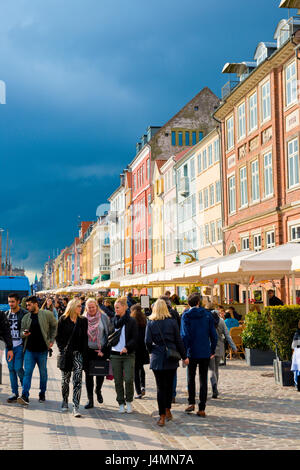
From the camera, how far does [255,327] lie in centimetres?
1672

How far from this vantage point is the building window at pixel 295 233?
89.9 feet

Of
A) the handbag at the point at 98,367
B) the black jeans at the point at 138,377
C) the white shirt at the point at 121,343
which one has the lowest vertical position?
the black jeans at the point at 138,377

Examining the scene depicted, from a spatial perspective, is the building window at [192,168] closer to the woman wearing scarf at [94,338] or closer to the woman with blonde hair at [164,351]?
the woman wearing scarf at [94,338]

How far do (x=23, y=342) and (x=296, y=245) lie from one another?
8.32m

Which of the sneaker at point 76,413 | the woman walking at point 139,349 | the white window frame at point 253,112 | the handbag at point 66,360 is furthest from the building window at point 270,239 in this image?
the sneaker at point 76,413

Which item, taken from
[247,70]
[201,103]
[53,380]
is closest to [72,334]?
[53,380]

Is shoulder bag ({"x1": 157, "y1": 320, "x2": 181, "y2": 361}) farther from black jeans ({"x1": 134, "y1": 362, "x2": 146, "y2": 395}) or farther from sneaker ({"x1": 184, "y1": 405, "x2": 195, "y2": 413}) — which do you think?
black jeans ({"x1": 134, "y1": 362, "x2": 146, "y2": 395})

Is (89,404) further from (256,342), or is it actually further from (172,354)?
(256,342)

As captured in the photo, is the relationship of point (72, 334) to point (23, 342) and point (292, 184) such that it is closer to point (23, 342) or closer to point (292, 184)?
point (23, 342)

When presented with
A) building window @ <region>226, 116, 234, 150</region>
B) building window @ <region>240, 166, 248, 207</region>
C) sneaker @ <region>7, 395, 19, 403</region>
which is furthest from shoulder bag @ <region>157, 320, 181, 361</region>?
building window @ <region>226, 116, 234, 150</region>

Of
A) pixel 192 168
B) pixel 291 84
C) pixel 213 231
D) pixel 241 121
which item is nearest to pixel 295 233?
pixel 291 84

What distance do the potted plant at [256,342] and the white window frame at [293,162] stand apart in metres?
11.9

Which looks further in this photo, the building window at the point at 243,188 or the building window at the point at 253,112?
the building window at the point at 243,188

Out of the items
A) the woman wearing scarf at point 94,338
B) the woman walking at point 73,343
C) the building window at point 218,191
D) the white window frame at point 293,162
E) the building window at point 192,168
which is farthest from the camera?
the building window at point 192,168
